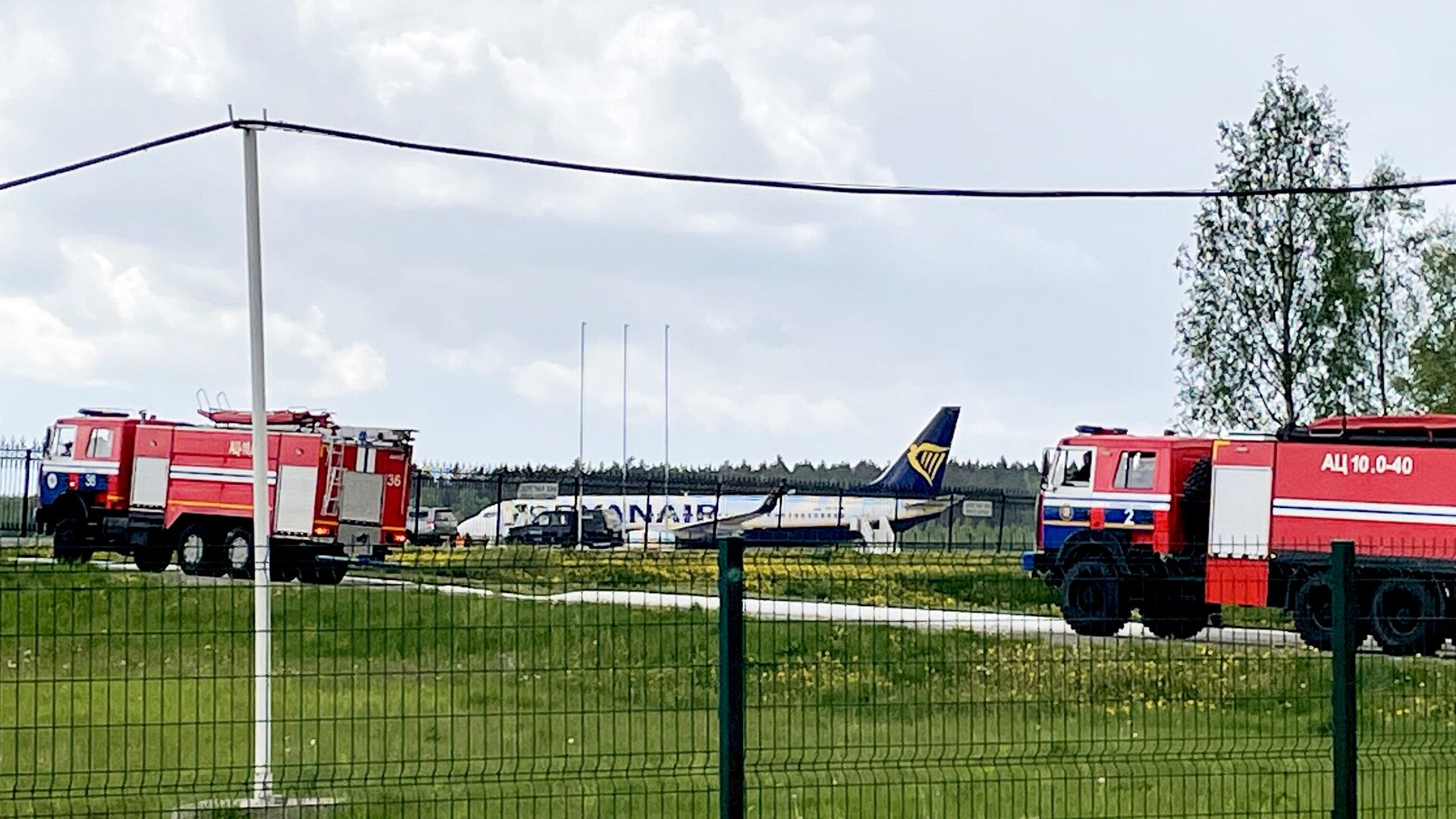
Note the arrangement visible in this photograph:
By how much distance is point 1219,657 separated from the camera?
10.2 m

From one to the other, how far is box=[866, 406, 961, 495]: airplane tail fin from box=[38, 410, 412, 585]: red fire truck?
26051mm

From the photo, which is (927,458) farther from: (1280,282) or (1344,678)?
(1344,678)

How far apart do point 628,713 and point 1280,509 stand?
19.7 metres

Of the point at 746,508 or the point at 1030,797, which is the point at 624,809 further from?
the point at 746,508

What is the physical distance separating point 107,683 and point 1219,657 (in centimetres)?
547

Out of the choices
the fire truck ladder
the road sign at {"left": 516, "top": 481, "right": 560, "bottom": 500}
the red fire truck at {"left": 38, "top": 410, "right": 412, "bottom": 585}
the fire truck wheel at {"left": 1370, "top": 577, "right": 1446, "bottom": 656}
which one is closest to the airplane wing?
the road sign at {"left": 516, "top": 481, "right": 560, "bottom": 500}

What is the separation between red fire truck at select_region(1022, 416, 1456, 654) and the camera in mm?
25594

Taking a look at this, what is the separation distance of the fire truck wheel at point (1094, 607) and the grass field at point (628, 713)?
166mm

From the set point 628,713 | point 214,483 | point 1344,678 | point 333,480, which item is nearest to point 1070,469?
point 333,480

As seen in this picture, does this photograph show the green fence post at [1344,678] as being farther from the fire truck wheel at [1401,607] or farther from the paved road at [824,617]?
the fire truck wheel at [1401,607]

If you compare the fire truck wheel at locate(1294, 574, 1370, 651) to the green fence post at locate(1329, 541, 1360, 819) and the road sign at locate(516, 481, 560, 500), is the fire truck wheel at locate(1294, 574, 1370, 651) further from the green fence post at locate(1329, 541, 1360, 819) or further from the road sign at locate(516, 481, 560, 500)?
the road sign at locate(516, 481, 560, 500)

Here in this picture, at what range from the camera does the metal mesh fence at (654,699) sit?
9086 millimetres

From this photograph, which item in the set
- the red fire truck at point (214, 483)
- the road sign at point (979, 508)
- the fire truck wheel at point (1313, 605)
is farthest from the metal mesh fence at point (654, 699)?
the road sign at point (979, 508)

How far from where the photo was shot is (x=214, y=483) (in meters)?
36.2
